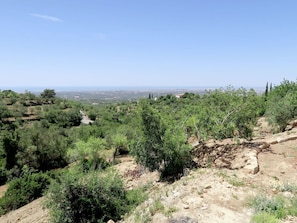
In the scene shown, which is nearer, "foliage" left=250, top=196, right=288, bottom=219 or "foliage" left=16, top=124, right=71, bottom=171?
"foliage" left=250, top=196, right=288, bottom=219

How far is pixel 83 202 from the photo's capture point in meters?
10.8

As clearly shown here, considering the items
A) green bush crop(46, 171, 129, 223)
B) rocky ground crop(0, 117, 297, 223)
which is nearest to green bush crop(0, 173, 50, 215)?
rocky ground crop(0, 117, 297, 223)

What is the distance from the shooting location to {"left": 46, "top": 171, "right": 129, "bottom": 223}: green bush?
10648 mm

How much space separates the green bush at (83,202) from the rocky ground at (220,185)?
1.37m

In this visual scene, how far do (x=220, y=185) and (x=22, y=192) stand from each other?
16814 millimetres

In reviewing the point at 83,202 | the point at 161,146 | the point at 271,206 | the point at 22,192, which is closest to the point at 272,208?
the point at 271,206

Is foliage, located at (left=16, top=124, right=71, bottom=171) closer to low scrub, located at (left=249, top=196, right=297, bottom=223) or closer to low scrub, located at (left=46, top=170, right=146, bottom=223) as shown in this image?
low scrub, located at (left=46, top=170, right=146, bottom=223)

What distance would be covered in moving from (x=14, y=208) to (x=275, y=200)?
18.7 m

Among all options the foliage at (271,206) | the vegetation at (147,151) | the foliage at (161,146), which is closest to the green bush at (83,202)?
the vegetation at (147,151)

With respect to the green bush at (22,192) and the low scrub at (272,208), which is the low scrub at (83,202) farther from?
the green bush at (22,192)

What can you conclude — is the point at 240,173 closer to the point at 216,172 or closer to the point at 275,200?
the point at 216,172

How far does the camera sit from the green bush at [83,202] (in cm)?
1065

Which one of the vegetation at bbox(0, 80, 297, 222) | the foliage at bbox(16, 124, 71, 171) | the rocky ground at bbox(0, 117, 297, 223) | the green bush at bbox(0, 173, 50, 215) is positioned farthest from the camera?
the foliage at bbox(16, 124, 71, 171)

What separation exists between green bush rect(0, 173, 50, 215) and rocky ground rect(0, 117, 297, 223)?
1.43m
